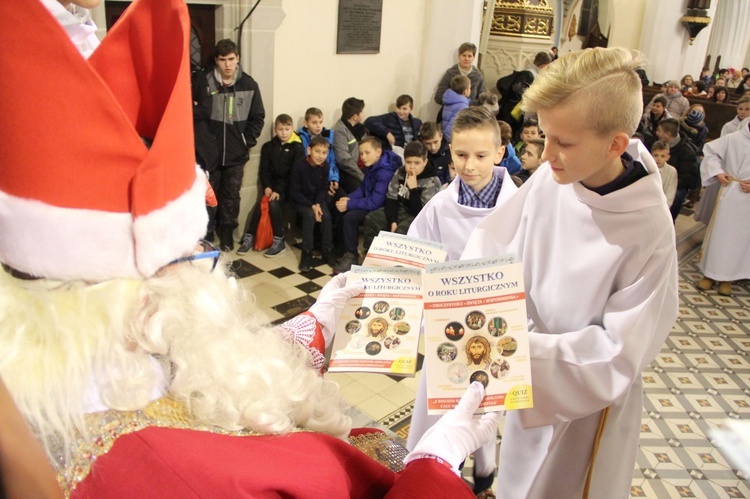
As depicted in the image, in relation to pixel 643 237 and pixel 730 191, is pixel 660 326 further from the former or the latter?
pixel 730 191

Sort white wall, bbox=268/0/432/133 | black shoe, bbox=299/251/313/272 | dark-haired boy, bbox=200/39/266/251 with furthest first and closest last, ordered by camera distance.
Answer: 1. white wall, bbox=268/0/432/133
2. black shoe, bbox=299/251/313/272
3. dark-haired boy, bbox=200/39/266/251

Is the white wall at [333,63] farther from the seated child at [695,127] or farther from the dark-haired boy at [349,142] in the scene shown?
the seated child at [695,127]

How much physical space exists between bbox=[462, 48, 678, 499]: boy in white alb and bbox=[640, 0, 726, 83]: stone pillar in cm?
1386

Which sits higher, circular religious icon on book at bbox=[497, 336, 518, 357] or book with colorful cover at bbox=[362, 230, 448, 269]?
book with colorful cover at bbox=[362, 230, 448, 269]

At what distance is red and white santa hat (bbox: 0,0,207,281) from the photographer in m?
0.99

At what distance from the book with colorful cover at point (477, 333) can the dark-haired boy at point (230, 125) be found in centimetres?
435

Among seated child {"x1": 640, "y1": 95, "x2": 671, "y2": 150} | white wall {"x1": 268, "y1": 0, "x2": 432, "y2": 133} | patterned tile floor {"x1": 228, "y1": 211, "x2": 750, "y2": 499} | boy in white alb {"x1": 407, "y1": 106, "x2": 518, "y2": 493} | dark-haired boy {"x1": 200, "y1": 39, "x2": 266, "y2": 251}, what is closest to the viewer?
boy in white alb {"x1": 407, "y1": 106, "x2": 518, "y2": 493}

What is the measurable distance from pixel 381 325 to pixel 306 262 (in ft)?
13.1

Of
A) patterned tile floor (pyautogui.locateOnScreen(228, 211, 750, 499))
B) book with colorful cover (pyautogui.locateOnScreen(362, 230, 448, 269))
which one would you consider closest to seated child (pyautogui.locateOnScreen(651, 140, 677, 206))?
patterned tile floor (pyautogui.locateOnScreen(228, 211, 750, 499))

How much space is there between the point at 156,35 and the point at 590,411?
5.83 ft

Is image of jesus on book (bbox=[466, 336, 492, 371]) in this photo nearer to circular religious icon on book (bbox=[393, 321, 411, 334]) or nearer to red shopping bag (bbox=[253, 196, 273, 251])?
circular religious icon on book (bbox=[393, 321, 411, 334])

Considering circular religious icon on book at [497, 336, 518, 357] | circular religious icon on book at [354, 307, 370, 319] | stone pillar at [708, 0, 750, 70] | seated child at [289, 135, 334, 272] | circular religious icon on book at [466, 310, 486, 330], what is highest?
stone pillar at [708, 0, 750, 70]

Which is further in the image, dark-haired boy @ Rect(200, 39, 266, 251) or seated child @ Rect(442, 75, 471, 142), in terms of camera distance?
seated child @ Rect(442, 75, 471, 142)

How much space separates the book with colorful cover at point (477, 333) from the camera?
1.91 meters
